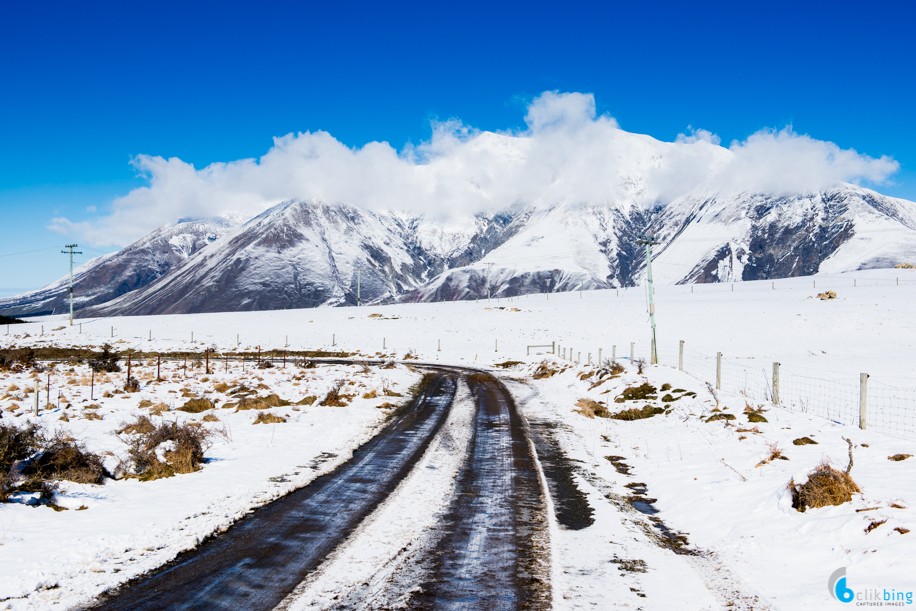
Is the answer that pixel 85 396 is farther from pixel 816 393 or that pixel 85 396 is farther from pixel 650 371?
pixel 816 393

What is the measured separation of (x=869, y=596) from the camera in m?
4.81

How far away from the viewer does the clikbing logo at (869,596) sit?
4.67 m

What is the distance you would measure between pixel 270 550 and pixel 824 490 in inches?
280

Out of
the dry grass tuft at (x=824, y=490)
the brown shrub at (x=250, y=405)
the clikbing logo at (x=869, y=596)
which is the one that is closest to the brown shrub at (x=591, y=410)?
the dry grass tuft at (x=824, y=490)

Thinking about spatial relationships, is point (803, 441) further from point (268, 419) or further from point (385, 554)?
point (268, 419)

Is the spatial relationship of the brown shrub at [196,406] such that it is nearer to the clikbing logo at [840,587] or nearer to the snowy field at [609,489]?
the snowy field at [609,489]

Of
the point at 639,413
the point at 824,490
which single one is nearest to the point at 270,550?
the point at 824,490

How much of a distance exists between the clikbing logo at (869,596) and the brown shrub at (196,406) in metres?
16.9

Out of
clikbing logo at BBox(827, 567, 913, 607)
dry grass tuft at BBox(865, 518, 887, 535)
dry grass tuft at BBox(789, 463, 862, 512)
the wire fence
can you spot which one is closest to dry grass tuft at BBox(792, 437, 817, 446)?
the wire fence

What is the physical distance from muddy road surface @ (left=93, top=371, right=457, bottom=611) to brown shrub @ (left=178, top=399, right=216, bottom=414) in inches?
347

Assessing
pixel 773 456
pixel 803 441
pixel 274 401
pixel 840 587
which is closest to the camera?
pixel 840 587

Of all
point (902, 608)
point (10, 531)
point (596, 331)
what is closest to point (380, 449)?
point (10, 531)

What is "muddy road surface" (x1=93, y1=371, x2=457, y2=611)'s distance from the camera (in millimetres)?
4973

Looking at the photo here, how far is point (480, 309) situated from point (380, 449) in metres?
74.0
